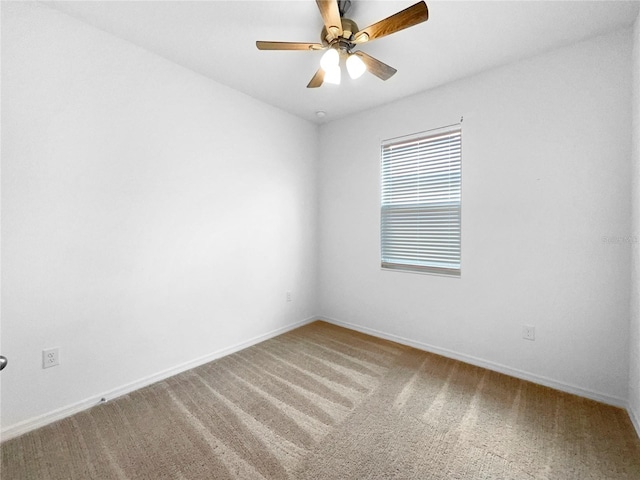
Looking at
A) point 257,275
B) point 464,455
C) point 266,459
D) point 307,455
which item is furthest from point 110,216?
point 464,455

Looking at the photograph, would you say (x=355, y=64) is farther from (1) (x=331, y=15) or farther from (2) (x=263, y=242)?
(2) (x=263, y=242)

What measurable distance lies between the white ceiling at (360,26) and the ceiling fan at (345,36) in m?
0.17

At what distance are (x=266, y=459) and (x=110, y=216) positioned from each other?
6.20ft

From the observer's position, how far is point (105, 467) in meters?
1.48

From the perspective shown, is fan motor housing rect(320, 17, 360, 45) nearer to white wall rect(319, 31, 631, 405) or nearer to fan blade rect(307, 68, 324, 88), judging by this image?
fan blade rect(307, 68, 324, 88)

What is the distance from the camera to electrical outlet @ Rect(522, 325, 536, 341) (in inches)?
88.9

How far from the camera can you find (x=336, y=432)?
173cm

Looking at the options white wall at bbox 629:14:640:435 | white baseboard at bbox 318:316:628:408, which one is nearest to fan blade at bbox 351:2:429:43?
white wall at bbox 629:14:640:435

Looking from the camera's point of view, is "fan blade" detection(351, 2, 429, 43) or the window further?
the window

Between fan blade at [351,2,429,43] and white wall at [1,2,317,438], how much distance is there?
1.58m

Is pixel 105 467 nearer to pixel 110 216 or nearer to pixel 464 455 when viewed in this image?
pixel 110 216

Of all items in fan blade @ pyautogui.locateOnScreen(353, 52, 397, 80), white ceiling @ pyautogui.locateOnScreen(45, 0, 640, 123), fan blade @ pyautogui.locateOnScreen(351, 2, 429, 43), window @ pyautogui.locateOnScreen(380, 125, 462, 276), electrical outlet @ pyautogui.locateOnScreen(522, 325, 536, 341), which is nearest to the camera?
fan blade @ pyautogui.locateOnScreen(351, 2, 429, 43)

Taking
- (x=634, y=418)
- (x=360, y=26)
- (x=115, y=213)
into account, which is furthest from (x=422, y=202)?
(x=115, y=213)

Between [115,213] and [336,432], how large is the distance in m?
2.12
